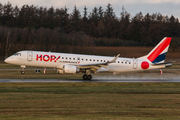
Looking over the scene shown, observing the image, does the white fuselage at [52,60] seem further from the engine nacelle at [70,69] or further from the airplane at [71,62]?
the engine nacelle at [70,69]

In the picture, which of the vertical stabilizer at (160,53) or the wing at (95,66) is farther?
the vertical stabilizer at (160,53)

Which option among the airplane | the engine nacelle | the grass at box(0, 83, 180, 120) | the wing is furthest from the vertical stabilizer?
the grass at box(0, 83, 180, 120)

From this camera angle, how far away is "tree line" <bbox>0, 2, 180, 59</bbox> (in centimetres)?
9694

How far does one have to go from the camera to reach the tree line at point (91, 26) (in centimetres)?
9694

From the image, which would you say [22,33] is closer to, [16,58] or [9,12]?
[9,12]

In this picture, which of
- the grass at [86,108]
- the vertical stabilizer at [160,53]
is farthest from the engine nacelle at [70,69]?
the grass at [86,108]

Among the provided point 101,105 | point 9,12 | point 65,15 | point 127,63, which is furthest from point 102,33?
point 101,105

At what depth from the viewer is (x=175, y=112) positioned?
14930 mm

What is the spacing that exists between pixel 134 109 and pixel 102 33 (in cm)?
10647

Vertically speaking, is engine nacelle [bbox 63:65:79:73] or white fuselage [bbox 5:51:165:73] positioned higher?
white fuselage [bbox 5:51:165:73]

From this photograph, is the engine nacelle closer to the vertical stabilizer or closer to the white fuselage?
the white fuselage

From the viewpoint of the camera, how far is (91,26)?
12525 centimetres

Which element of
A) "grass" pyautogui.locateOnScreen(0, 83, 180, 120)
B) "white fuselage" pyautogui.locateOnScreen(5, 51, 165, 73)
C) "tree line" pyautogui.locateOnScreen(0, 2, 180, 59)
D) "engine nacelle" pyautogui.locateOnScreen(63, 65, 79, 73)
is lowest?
"grass" pyautogui.locateOnScreen(0, 83, 180, 120)

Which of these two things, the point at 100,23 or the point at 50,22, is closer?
the point at 50,22
